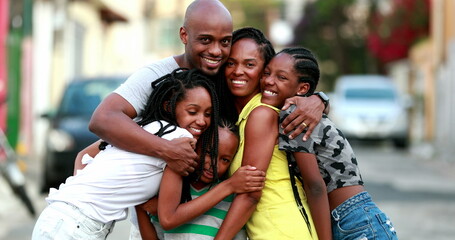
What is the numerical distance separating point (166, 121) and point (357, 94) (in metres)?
23.0

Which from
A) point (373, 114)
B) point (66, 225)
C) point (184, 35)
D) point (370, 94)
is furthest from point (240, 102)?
point (370, 94)

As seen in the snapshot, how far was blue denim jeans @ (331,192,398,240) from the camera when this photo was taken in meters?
4.14

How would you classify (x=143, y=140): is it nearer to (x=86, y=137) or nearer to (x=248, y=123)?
(x=248, y=123)

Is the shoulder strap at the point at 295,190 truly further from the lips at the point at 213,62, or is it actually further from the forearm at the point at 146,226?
the forearm at the point at 146,226

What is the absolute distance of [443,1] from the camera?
89.7 feet

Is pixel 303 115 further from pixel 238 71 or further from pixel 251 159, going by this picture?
pixel 238 71

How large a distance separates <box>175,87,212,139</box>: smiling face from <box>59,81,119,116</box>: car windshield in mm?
8810

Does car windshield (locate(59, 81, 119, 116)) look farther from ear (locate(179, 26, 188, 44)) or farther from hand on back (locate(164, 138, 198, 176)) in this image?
hand on back (locate(164, 138, 198, 176))

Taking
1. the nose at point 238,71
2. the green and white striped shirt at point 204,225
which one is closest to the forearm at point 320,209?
the green and white striped shirt at point 204,225

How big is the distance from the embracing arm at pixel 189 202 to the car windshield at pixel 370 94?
2282cm

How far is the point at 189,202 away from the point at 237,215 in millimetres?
203

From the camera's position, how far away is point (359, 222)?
13.7ft

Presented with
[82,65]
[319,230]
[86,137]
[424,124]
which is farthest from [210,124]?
[424,124]

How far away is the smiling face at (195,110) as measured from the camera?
13.4 feet
